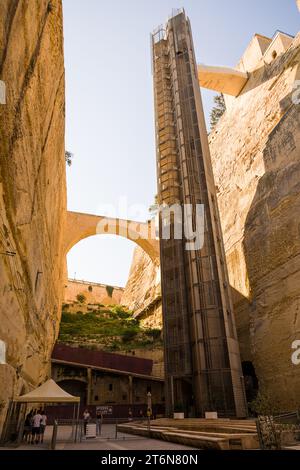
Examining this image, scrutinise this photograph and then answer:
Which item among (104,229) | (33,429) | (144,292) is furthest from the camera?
(144,292)

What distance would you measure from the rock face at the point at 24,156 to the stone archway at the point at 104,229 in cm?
2090

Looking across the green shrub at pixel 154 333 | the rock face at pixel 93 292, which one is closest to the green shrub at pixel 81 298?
the rock face at pixel 93 292

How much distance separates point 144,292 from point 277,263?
2603 centimetres

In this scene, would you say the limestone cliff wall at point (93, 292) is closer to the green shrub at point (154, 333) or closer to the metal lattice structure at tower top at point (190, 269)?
the green shrub at point (154, 333)

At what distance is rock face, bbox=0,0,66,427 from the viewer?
6.83m

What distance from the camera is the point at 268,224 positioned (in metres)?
20.3

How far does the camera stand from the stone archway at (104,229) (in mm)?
33031

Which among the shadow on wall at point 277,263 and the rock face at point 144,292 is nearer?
the shadow on wall at point 277,263

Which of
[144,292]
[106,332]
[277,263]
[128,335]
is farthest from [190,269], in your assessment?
[144,292]

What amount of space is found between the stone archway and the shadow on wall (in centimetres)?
1527
